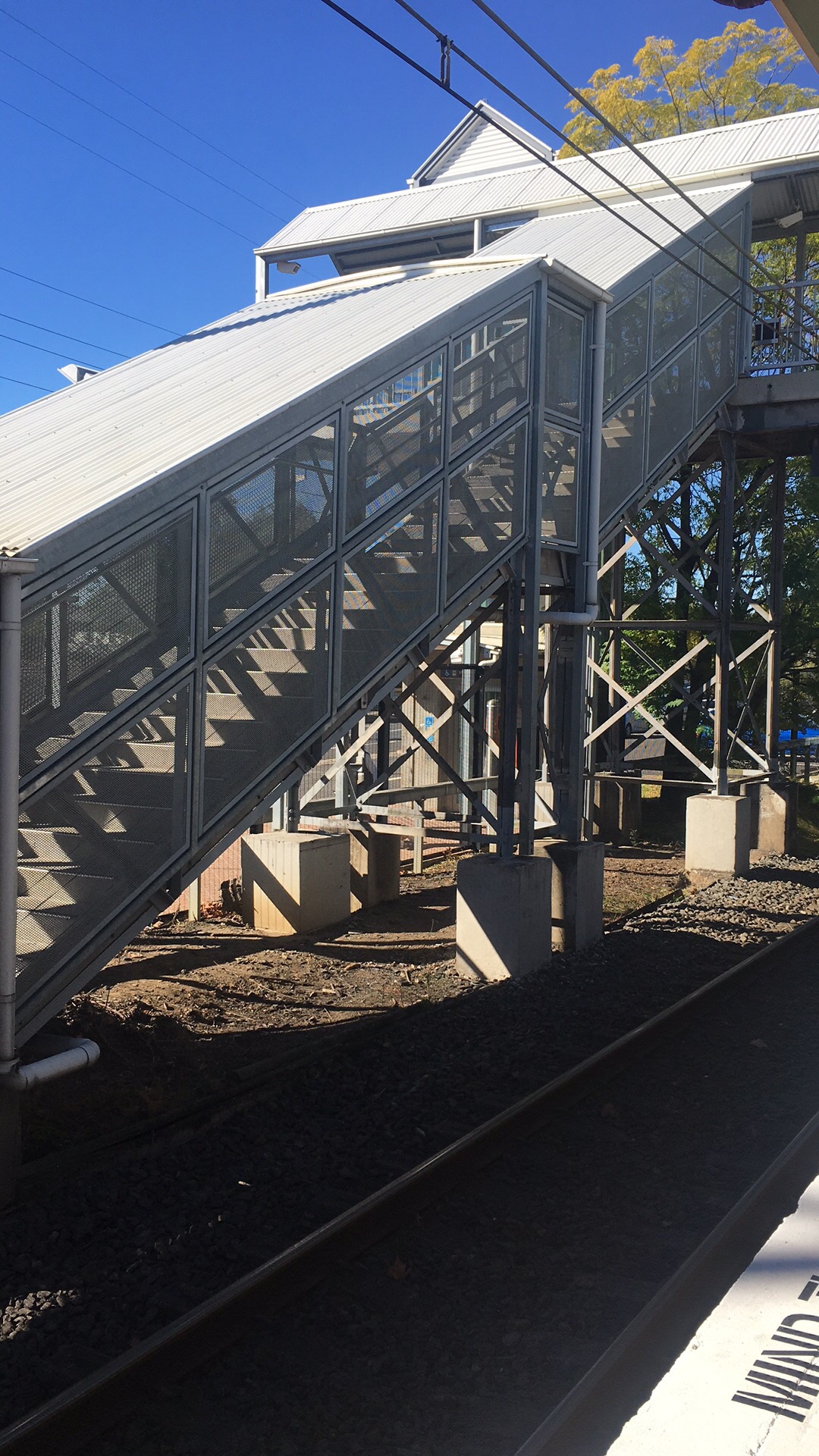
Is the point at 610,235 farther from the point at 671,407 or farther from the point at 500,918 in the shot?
the point at 500,918

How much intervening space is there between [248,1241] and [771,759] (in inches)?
611

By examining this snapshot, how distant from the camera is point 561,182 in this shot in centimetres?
1878

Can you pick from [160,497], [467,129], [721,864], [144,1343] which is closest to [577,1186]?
[144,1343]

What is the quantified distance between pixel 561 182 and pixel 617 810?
10632 millimetres

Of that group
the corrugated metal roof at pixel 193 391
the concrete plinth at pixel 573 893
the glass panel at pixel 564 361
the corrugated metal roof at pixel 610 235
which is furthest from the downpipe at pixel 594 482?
the concrete plinth at pixel 573 893

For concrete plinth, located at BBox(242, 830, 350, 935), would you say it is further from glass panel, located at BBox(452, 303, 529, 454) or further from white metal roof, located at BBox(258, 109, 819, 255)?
white metal roof, located at BBox(258, 109, 819, 255)

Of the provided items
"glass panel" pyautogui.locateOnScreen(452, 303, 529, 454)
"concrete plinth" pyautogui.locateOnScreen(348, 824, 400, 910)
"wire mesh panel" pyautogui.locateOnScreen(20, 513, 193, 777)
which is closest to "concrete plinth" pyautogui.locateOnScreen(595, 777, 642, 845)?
"concrete plinth" pyautogui.locateOnScreen(348, 824, 400, 910)

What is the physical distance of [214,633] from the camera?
6.99 metres

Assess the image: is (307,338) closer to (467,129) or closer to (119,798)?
(119,798)

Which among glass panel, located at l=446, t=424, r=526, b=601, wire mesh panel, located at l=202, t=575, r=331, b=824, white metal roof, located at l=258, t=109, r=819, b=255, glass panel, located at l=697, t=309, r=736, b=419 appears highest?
white metal roof, located at l=258, t=109, r=819, b=255

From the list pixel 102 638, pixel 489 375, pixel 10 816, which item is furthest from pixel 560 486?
pixel 10 816

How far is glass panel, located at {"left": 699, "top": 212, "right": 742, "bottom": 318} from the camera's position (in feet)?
49.5

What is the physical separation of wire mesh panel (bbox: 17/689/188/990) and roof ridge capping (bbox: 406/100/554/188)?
75.8 ft

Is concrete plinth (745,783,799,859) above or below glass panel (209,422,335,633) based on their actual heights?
below
